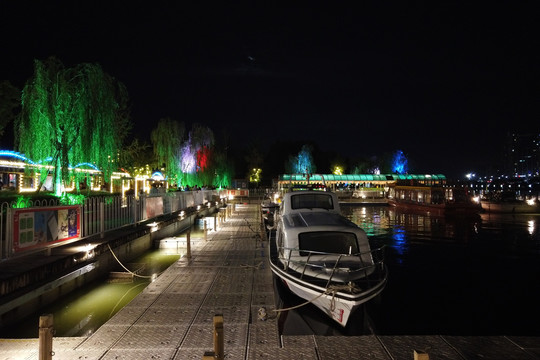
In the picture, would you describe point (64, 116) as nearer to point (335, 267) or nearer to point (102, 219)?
point (102, 219)

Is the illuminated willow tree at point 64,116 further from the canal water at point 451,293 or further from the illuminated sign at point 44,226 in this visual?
the canal water at point 451,293

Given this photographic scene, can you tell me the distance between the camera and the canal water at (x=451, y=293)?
9.16 meters

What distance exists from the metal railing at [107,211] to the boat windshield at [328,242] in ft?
21.5

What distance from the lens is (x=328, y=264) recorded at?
877 centimetres

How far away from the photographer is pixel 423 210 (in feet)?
134

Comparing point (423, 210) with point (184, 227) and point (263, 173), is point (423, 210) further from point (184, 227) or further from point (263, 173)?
point (263, 173)

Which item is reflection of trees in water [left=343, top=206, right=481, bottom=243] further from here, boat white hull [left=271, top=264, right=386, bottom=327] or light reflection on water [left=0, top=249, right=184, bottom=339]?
light reflection on water [left=0, top=249, right=184, bottom=339]

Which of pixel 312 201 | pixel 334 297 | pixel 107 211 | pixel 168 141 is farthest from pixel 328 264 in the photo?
pixel 168 141

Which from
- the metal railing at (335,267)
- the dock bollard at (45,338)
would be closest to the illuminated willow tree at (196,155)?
the metal railing at (335,267)

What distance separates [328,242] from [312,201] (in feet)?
11.5

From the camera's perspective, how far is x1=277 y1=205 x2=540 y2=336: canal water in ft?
30.0

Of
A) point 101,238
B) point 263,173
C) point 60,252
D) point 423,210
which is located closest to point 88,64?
point 101,238

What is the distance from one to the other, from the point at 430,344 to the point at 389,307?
473 cm

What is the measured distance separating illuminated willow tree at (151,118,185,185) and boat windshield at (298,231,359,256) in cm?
3088
